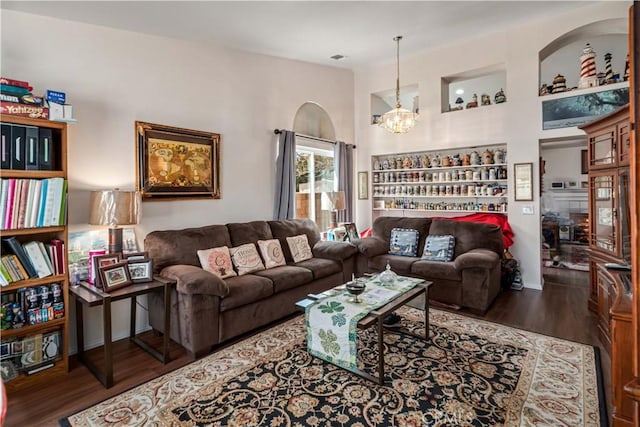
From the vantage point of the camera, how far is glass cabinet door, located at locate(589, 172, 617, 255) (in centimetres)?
344

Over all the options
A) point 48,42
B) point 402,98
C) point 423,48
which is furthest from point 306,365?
point 402,98

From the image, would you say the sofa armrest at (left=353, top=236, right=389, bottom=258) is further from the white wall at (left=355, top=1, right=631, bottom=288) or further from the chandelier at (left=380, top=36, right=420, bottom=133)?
the white wall at (left=355, top=1, right=631, bottom=288)

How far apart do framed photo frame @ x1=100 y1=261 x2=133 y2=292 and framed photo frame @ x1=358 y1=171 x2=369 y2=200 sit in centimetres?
433

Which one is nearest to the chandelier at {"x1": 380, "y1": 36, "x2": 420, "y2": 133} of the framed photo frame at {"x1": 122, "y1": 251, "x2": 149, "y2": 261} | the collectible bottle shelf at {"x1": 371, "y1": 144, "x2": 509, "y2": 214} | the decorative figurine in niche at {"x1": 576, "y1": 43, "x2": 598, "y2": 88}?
the collectible bottle shelf at {"x1": 371, "y1": 144, "x2": 509, "y2": 214}

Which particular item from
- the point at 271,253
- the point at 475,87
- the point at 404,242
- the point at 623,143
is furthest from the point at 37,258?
the point at 475,87

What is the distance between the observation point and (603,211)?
364 cm

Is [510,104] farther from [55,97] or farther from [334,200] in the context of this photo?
[55,97]

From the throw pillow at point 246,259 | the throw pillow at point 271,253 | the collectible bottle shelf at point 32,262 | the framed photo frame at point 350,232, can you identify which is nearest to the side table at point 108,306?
the collectible bottle shelf at point 32,262

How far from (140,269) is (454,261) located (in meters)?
3.43

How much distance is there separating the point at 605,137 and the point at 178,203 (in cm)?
454

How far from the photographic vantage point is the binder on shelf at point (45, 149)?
2520 mm

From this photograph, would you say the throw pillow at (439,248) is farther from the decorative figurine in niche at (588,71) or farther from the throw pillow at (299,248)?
the decorative figurine in niche at (588,71)

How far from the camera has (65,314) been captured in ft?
8.58

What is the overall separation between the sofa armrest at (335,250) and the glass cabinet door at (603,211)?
2682mm
